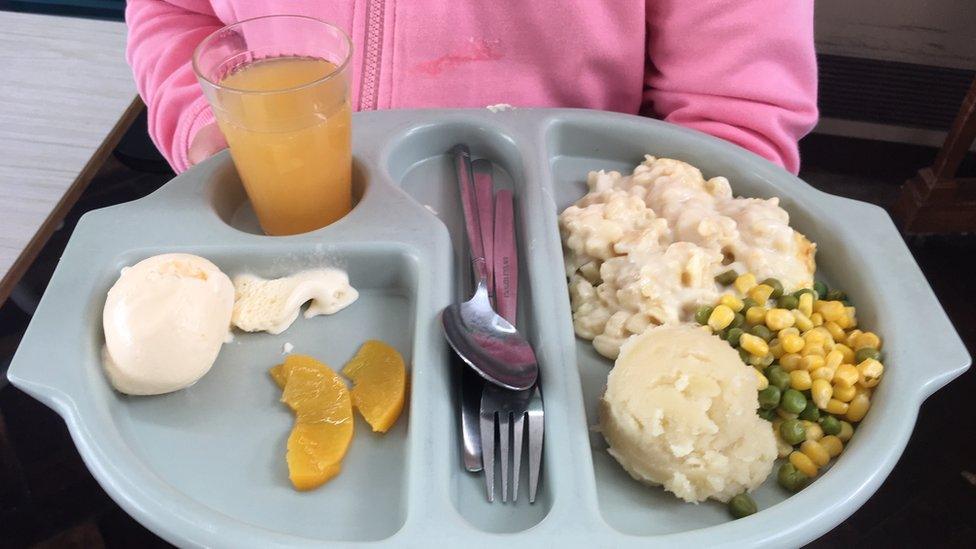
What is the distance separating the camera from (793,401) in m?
0.96

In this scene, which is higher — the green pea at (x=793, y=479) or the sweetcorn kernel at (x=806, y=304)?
the sweetcorn kernel at (x=806, y=304)

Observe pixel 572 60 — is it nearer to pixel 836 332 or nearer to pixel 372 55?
pixel 372 55

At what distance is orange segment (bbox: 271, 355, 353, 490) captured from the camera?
905mm

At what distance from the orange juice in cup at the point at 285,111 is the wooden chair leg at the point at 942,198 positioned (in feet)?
8.10

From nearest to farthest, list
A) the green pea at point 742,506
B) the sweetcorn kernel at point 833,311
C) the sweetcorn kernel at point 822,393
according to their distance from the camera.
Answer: the green pea at point 742,506 < the sweetcorn kernel at point 822,393 < the sweetcorn kernel at point 833,311

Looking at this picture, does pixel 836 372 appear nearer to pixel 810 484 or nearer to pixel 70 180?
pixel 810 484

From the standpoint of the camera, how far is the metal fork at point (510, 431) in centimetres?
90

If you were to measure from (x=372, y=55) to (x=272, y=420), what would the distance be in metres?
0.73

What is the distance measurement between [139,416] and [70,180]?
0.84 m

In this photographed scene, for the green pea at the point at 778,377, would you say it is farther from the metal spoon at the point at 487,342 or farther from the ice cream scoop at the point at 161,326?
the ice cream scoop at the point at 161,326

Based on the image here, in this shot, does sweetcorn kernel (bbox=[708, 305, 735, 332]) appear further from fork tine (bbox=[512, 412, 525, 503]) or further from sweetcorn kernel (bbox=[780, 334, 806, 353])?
fork tine (bbox=[512, 412, 525, 503])

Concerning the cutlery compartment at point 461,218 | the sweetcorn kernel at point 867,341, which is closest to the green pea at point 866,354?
the sweetcorn kernel at point 867,341

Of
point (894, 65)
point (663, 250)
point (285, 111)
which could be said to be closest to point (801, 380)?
point (663, 250)

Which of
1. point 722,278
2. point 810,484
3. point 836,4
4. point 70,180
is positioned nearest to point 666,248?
point 722,278
